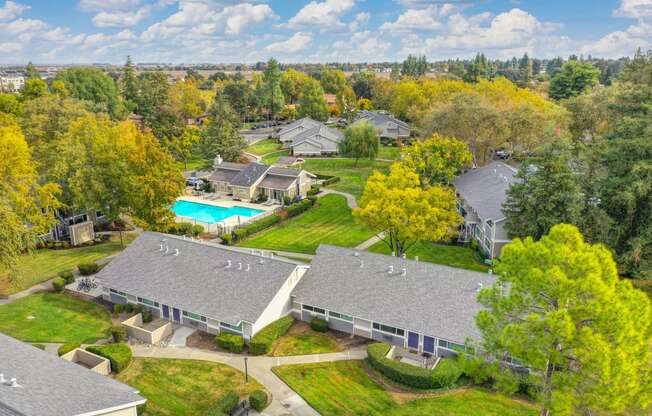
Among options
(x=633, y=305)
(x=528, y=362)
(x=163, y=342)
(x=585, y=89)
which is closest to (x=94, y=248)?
(x=163, y=342)

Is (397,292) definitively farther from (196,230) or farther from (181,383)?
(196,230)

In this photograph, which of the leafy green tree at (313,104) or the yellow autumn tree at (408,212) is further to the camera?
the leafy green tree at (313,104)

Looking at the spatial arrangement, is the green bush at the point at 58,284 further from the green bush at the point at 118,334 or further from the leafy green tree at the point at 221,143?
the leafy green tree at the point at 221,143

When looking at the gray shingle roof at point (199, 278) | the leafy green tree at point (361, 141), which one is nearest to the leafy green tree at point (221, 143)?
the leafy green tree at point (361, 141)

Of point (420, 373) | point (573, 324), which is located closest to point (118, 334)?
point (420, 373)

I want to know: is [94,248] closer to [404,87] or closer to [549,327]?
[549,327]
